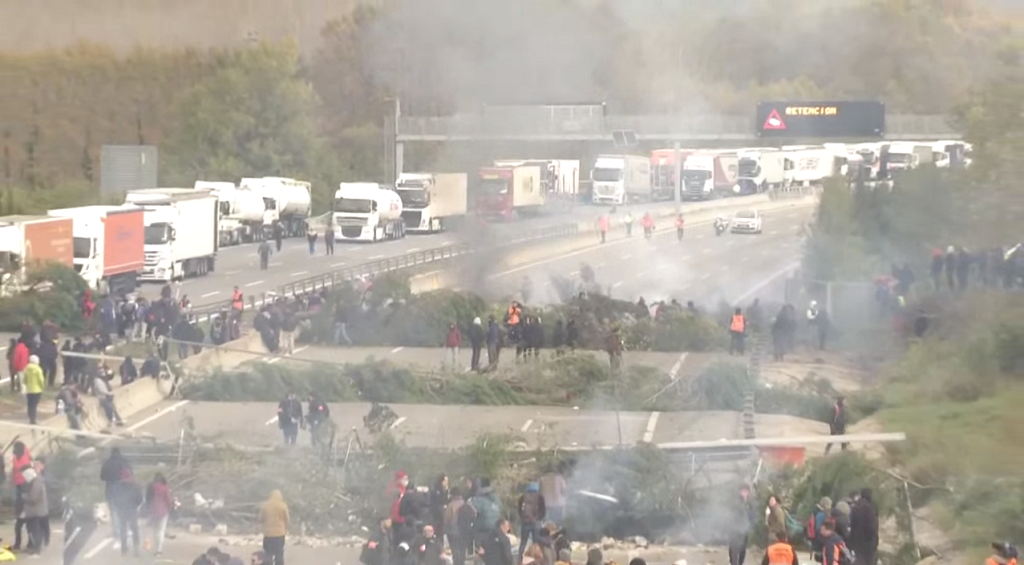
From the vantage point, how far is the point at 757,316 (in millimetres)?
21828

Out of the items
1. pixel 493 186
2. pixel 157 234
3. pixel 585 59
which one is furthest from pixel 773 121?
pixel 157 234

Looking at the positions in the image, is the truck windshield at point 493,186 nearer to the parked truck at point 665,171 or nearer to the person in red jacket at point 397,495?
the parked truck at point 665,171

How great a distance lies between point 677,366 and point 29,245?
9.47 m

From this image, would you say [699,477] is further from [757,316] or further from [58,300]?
[58,300]

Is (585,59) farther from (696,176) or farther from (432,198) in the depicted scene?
(696,176)

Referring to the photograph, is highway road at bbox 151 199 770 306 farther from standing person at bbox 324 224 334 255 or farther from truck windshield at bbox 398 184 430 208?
truck windshield at bbox 398 184 430 208

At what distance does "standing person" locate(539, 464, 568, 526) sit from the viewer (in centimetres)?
1336

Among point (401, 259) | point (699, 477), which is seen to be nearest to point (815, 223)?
point (401, 259)

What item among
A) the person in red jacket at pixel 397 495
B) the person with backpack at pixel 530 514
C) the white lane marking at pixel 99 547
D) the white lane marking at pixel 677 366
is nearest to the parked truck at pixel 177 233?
the white lane marking at pixel 677 366

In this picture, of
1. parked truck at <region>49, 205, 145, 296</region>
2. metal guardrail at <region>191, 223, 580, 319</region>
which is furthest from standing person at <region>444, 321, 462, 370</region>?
parked truck at <region>49, 205, 145, 296</region>

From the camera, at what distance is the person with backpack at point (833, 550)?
1138 cm

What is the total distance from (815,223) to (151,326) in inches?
347

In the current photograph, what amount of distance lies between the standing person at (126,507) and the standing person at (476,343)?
7116mm

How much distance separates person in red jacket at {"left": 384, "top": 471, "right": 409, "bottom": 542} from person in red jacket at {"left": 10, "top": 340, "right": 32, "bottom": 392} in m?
5.31
